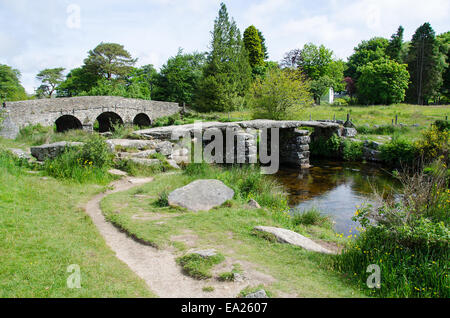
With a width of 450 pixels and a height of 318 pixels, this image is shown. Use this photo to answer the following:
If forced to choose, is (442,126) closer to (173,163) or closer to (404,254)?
(173,163)

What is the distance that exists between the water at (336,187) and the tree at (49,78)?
52.2 m

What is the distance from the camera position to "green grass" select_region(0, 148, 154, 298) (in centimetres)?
354

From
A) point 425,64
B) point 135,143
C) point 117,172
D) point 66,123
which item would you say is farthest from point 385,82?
point 117,172

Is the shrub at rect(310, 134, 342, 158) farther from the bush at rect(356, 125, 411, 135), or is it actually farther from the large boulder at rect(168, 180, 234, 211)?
the large boulder at rect(168, 180, 234, 211)

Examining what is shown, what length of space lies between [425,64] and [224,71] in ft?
86.9

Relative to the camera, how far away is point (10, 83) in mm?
41125

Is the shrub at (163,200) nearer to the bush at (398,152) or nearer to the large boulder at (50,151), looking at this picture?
the large boulder at (50,151)

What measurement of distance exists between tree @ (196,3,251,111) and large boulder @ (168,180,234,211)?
24.3m

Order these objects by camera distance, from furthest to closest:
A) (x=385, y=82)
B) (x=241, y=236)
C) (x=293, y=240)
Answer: (x=385, y=82), (x=241, y=236), (x=293, y=240)

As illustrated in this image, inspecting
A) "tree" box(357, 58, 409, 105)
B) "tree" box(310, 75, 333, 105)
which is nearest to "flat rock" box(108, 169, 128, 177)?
"tree" box(310, 75, 333, 105)

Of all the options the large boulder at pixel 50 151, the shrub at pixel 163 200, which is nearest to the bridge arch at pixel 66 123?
the large boulder at pixel 50 151

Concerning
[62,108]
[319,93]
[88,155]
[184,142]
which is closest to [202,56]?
[319,93]
